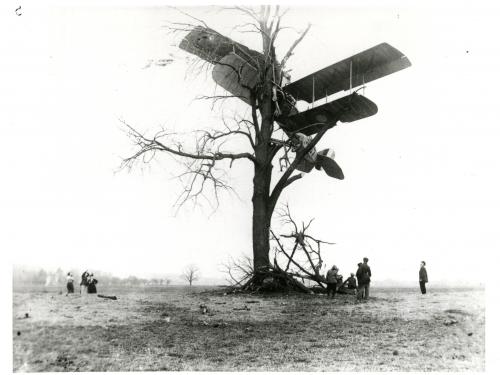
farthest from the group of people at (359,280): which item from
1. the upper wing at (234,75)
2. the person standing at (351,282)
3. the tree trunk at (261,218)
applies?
the upper wing at (234,75)

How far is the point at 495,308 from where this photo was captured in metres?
9.16

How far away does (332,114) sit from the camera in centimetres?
1371

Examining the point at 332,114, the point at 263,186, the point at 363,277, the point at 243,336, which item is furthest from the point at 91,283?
the point at 332,114

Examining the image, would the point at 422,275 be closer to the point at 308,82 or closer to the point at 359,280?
the point at 359,280

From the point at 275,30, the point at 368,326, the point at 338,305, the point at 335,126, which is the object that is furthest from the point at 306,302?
the point at 275,30

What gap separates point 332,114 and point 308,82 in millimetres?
1738

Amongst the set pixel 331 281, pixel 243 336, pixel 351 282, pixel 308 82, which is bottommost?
pixel 243 336

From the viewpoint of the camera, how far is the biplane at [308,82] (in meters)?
12.8

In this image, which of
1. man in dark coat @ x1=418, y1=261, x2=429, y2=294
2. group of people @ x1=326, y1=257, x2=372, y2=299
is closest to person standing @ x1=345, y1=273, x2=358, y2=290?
group of people @ x1=326, y1=257, x2=372, y2=299

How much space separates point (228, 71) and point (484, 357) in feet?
34.2

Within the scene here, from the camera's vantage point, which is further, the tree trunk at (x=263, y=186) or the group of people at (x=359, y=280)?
the tree trunk at (x=263, y=186)

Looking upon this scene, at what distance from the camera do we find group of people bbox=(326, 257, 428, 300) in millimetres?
12984

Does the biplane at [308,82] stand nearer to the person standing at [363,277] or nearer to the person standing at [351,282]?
the person standing at [351,282]

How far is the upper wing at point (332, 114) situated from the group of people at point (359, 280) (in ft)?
13.4
